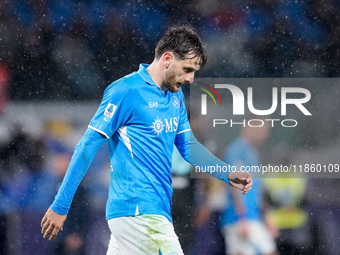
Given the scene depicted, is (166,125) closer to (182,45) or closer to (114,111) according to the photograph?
(114,111)

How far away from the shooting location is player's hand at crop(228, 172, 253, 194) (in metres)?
2.84

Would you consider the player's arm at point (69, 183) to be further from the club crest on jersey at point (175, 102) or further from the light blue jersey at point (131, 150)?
the club crest on jersey at point (175, 102)

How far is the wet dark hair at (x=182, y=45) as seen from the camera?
2775 millimetres

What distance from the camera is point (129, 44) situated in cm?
627

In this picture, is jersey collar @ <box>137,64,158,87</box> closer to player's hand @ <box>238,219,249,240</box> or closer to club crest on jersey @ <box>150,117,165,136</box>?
club crest on jersey @ <box>150,117,165,136</box>

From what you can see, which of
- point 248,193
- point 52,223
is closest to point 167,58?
point 52,223

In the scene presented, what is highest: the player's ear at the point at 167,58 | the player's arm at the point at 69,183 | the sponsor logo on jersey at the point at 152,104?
the player's ear at the point at 167,58

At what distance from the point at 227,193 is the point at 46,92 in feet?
8.06

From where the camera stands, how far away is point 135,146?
2.67m

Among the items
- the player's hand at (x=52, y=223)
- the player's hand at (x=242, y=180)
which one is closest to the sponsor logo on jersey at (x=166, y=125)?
the player's hand at (x=242, y=180)

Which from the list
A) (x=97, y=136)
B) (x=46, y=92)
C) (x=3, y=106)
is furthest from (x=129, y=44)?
(x=97, y=136)

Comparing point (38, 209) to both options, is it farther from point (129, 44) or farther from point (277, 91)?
point (277, 91)

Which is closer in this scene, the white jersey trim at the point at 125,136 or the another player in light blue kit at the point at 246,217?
the white jersey trim at the point at 125,136

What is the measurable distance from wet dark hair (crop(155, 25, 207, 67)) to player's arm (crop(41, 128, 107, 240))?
60 cm
